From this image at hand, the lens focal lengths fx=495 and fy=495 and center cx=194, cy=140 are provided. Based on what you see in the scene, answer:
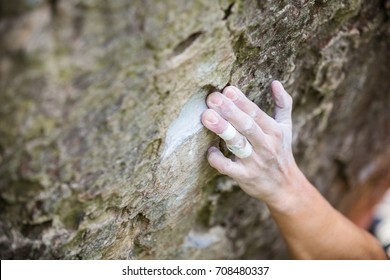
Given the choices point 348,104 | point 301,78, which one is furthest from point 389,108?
point 301,78

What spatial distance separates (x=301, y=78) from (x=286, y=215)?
1.50 feet

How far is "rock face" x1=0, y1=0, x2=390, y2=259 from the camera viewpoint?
918mm

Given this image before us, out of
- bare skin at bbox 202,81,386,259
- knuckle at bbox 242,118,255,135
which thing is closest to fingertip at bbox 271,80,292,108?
bare skin at bbox 202,81,386,259

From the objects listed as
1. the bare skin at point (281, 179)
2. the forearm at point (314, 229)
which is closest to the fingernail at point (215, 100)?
the bare skin at point (281, 179)

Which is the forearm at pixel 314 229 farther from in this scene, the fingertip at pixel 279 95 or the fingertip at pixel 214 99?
the fingertip at pixel 214 99

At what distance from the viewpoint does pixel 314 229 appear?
5.28 ft

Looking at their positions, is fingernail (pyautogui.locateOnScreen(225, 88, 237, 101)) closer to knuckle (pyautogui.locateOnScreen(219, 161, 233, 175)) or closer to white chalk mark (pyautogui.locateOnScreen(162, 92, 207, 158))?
white chalk mark (pyautogui.locateOnScreen(162, 92, 207, 158))

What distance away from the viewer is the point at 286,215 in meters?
1.54

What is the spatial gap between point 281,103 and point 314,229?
1.63 feet

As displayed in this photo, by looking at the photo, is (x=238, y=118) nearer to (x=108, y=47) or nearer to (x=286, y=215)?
(x=108, y=47)

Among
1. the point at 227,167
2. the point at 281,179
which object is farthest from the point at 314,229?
the point at 227,167

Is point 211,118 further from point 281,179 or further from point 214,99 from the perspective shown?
point 281,179

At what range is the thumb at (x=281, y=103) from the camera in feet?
4.39

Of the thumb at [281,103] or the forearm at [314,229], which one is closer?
the thumb at [281,103]
